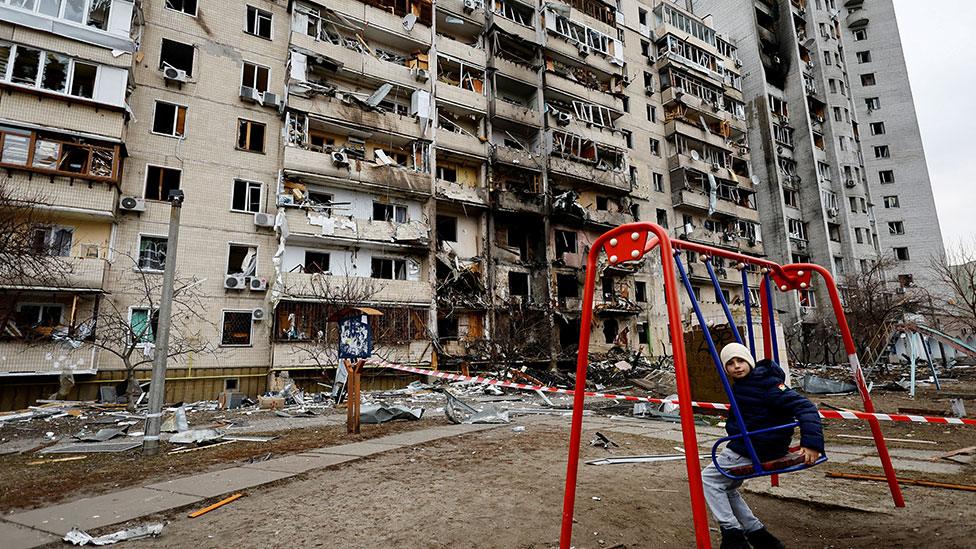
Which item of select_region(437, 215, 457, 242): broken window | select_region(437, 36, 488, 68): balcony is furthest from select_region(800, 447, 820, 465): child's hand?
select_region(437, 36, 488, 68): balcony

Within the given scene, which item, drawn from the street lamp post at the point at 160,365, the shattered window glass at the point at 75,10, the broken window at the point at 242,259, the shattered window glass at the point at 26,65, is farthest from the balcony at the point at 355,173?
the street lamp post at the point at 160,365

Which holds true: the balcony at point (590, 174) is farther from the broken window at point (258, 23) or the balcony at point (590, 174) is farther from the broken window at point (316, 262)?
the broken window at point (258, 23)

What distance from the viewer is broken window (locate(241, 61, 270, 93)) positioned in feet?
72.6

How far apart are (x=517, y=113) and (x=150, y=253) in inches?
812

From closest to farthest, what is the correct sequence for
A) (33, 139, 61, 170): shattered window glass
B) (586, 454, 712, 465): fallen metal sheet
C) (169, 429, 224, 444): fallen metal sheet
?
1. (586, 454, 712, 465): fallen metal sheet
2. (169, 429, 224, 444): fallen metal sheet
3. (33, 139, 61, 170): shattered window glass

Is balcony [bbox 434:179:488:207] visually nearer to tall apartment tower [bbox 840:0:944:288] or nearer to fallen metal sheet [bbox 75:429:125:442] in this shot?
fallen metal sheet [bbox 75:429:125:442]

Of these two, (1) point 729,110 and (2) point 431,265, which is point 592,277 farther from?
(1) point 729,110

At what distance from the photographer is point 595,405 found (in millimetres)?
14469

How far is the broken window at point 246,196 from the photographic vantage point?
20891 millimetres

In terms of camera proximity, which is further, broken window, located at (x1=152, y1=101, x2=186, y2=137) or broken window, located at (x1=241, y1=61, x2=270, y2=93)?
broken window, located at (x1=241, y1=61, x2=270, y2=93)

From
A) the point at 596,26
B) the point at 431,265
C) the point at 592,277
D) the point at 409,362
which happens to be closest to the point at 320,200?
the point at 431,265

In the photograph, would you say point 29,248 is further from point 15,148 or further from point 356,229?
point 356,229

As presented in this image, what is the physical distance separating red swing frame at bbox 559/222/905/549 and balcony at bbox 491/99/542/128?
2527cm

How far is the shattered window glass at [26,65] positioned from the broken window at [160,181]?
437 cm
